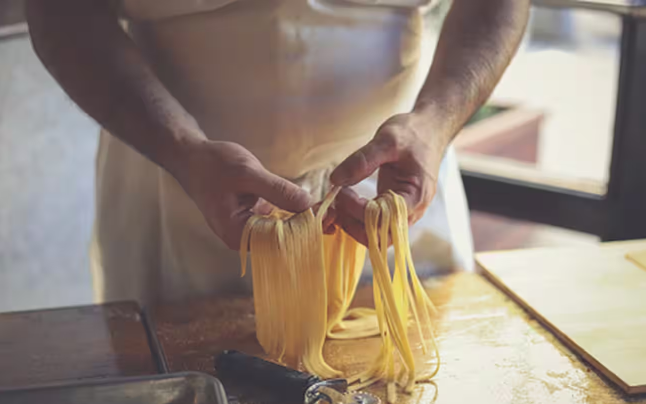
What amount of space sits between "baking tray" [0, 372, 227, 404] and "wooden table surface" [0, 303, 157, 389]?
0.24m

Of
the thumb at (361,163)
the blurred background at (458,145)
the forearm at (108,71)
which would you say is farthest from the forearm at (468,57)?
the blurred background at (458,145)

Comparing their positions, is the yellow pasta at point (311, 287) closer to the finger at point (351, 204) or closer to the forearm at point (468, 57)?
the finger at point (351, 204)

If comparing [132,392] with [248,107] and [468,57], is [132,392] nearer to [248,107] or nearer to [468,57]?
[248,107]

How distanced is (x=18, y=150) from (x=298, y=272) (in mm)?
2409

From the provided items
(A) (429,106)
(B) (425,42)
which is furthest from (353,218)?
(B) (425,42)

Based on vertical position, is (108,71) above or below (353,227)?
above

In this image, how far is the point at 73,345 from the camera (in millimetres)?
1180

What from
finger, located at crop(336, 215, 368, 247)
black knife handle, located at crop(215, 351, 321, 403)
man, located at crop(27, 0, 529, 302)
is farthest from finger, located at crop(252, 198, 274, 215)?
black knife handle, located at crop(215, 351, 321, 403)

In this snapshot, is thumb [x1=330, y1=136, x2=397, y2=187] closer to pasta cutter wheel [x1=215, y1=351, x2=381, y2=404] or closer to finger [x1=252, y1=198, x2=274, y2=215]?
finger [x1=252, y1=198, x2=274, y2=215]

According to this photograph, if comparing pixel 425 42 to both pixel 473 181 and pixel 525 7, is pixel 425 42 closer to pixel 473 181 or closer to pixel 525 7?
pixel 525 7

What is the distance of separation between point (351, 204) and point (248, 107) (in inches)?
13.1

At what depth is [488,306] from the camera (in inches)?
51.2

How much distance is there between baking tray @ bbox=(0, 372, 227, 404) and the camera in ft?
2.72

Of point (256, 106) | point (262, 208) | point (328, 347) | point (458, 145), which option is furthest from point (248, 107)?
point (458, 145)
